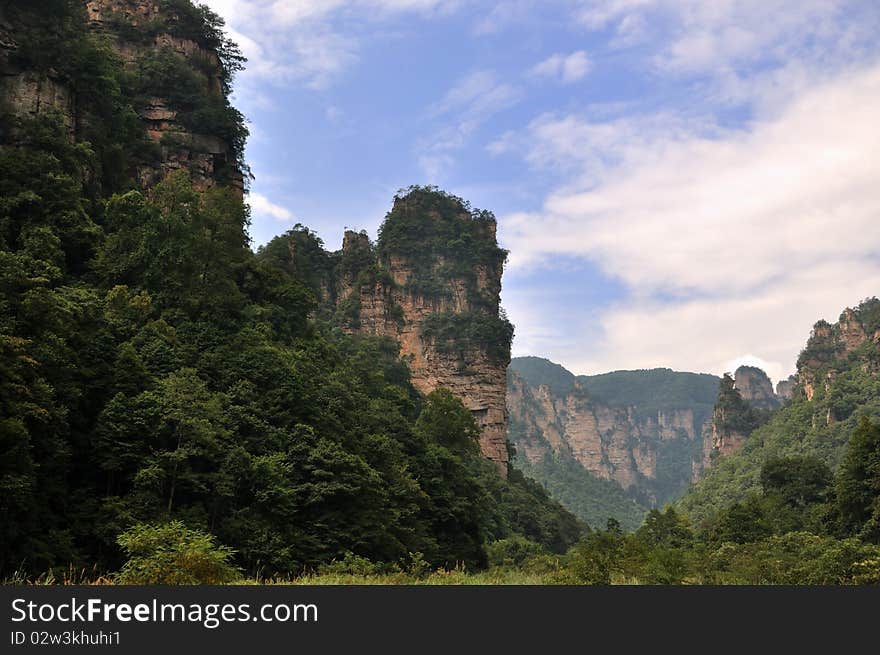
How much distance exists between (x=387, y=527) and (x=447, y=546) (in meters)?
7.76

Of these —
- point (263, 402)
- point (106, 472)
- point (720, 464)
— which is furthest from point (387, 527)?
point (720, 464)

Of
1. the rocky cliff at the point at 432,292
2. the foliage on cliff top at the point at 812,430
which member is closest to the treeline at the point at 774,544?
the rocky cliff at the point at 432,292

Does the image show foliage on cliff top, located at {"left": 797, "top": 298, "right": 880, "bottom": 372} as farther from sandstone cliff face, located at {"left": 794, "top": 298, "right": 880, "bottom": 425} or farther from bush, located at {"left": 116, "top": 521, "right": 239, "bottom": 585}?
bush, located at {"left": 116, "top": 521, "right": 239, "bottom": 585}

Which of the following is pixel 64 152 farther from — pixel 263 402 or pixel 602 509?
pixel 602 509

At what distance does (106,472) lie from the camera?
68.1 feet

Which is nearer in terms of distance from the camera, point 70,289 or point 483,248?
point 70,289

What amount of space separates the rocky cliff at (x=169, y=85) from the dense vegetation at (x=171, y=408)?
189 cm

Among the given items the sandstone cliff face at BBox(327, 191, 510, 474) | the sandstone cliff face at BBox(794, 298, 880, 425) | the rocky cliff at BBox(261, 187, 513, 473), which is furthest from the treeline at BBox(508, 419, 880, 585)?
the sandstone cliff face at BBox(794, 298, 880, 425)

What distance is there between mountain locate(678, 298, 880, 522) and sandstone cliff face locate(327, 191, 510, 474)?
28408 millimetres

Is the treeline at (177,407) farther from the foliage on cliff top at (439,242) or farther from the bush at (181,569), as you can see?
the foliage on cliff top at (439,242)

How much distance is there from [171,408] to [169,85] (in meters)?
30.3

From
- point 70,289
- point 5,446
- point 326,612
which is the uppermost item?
point 70,289

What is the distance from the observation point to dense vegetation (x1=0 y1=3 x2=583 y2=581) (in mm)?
17750

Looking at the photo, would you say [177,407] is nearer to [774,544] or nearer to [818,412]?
[774,544]
